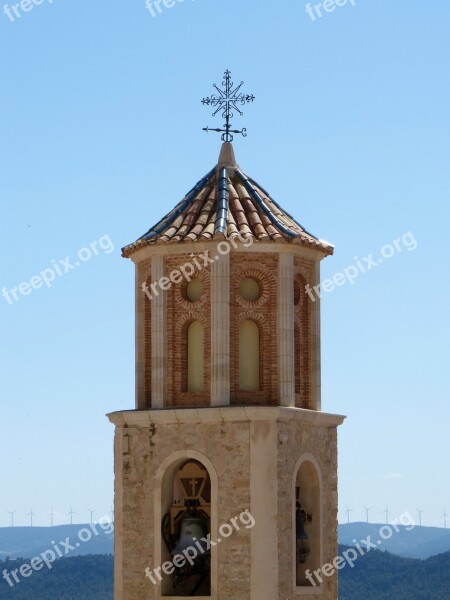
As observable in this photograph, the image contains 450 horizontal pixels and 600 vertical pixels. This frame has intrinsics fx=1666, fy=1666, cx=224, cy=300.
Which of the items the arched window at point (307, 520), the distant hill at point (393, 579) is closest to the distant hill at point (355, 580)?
the distant hill at point (393, 579)

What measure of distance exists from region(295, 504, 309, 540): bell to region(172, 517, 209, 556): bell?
1.94m

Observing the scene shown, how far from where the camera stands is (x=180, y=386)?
34688mm

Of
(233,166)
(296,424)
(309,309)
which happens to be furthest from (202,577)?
(233,166)

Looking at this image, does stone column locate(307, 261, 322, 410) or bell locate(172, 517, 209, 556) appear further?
stone column locate(307, 261, 322, 410)

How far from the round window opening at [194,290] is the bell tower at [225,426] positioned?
0.12 ft

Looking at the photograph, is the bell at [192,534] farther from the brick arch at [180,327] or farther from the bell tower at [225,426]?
the brick arch at [180,327]

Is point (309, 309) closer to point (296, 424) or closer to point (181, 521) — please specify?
point (296, 424)

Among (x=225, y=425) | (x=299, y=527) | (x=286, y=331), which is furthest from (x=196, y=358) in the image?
(x=299, y=527)

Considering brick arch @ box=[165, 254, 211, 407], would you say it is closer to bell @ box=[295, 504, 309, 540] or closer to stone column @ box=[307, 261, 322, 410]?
stone column @ box=[307, 261, 322, 410]

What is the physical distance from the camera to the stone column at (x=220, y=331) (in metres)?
33.9

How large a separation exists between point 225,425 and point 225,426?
0.02 meters

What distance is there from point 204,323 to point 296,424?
282 cm

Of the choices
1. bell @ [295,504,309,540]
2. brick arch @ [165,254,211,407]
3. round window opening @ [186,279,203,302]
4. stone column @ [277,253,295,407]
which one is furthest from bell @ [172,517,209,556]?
round window opening @ [186,279,203,302]

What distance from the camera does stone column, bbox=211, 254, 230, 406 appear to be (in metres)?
33.9
